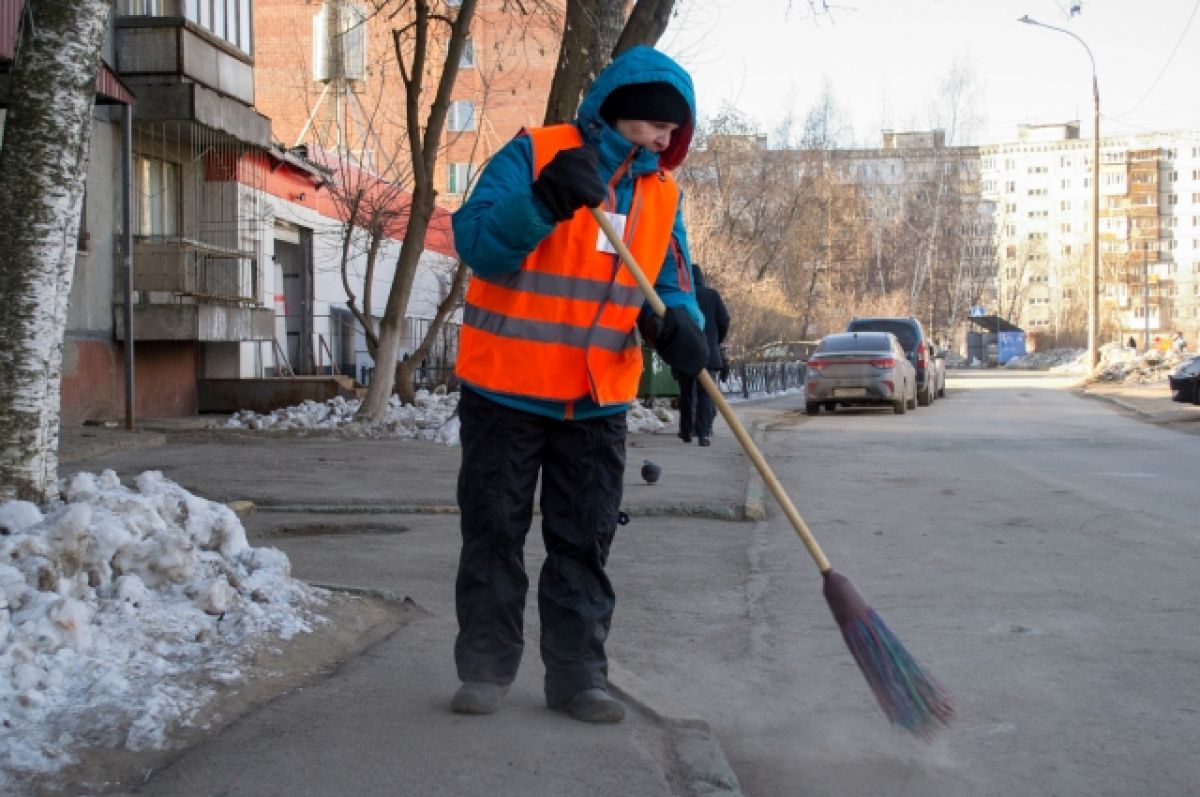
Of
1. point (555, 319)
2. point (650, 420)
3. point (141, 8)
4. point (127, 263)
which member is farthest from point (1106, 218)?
point (555, 319)

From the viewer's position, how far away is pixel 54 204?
5.17 meters

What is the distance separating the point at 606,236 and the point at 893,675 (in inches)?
58.2

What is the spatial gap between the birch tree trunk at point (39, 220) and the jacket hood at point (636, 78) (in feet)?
7.61

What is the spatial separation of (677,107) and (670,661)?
6.97 ft

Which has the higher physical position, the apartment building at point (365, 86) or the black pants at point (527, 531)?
the apartment building at point (365, 86)

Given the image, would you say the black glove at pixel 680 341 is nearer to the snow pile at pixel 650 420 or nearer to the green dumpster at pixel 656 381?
the snow pile at pixel 650 420

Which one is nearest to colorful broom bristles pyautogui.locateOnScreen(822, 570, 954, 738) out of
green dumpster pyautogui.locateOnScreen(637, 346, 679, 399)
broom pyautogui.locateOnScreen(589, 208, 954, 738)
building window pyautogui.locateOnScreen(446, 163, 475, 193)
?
broom pyautogui.locateOnScreen(589, 208, 954, 738)

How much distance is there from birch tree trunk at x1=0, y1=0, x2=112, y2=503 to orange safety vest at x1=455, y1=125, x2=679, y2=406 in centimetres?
212

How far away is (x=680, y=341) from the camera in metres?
3.97

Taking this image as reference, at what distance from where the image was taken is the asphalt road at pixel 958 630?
3824 millimetres

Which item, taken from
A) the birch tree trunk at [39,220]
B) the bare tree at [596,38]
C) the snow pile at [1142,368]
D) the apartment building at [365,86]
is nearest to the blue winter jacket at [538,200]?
the birch tree trunk at [39,220]

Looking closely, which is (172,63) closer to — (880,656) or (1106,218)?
(880,656)

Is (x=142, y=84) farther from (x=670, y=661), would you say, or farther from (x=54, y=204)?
(x=670, y=661)

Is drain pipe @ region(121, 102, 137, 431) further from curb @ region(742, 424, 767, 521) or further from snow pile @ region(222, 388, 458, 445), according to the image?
curb @ region(742, 424, 767, 521)
